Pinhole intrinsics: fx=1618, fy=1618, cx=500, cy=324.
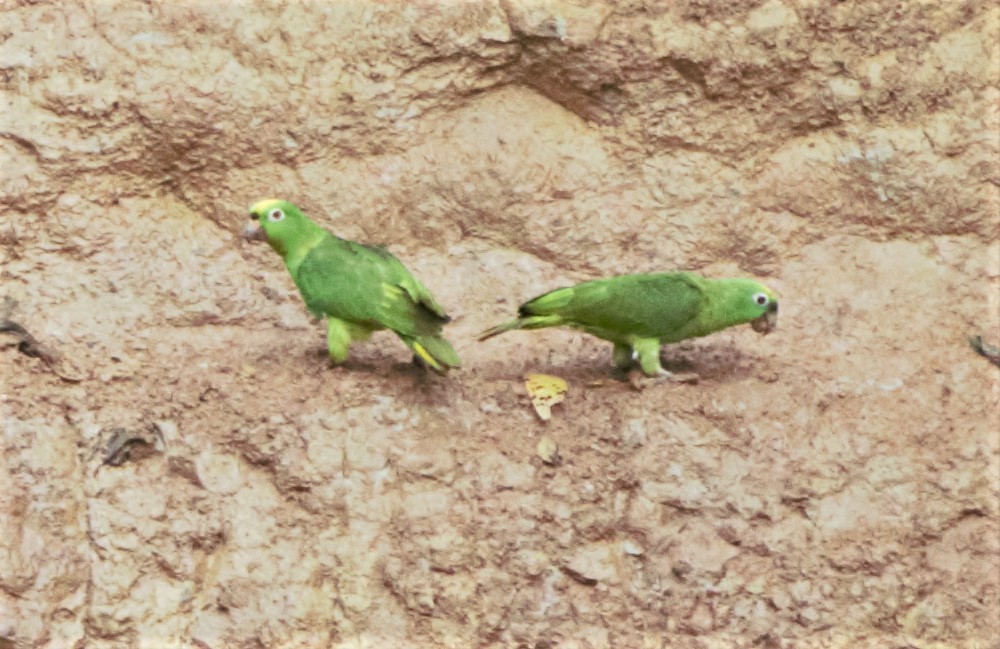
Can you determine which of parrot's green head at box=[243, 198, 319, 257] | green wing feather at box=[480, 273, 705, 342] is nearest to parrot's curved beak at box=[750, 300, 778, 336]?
green wing feather at box=[480, 273, 705, 342]

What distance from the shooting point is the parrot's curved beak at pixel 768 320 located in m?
7.52

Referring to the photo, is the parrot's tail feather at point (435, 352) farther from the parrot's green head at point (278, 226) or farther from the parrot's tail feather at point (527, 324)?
the parrot's green head at point (278, 226)

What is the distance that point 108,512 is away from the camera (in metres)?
6.73

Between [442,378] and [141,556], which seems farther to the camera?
[442,378]

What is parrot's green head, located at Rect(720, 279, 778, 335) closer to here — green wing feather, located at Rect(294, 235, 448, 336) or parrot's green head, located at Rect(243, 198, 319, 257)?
green wing feather, located at Rect(294, 235, 448, 336)

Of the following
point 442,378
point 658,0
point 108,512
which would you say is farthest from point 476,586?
point 658,0

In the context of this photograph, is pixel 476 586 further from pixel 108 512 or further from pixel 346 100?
pixel 346 100

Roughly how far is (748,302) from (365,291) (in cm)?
177

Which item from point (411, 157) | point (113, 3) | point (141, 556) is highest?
point (113, 3)

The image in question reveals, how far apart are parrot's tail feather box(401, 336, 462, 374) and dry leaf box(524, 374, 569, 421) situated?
0.41m

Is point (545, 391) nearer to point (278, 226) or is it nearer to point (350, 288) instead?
point (350, 288)

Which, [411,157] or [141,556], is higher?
[411,157]

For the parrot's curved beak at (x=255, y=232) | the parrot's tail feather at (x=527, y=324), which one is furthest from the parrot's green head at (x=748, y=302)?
the parrot's curved beak at (x=255, y=232)

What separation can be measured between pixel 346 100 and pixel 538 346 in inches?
66.8
